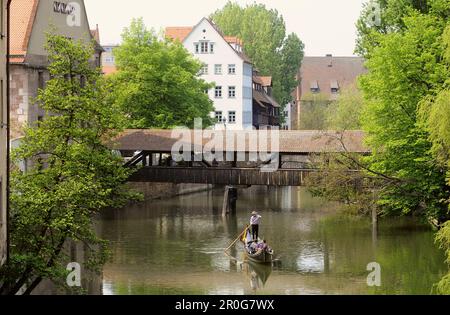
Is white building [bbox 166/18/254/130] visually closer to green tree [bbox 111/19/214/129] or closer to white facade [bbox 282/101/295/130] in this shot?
green tree [bbox 111/19/214/129]

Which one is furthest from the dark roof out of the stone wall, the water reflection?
the water reflection

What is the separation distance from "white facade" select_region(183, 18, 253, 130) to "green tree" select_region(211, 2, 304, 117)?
27.9 feet

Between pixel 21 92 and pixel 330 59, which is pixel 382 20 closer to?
pixel 21 92

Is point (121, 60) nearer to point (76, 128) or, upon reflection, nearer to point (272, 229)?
point (272, 229)

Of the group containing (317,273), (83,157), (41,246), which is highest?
(83,157)

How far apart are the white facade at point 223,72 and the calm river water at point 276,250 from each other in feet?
68.2

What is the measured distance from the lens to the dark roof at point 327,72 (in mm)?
77688

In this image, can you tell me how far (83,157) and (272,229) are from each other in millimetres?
13648

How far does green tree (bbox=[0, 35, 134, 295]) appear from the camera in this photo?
15.7 metres

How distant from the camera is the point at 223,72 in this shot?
189 ft

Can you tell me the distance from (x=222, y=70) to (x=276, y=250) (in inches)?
1304
